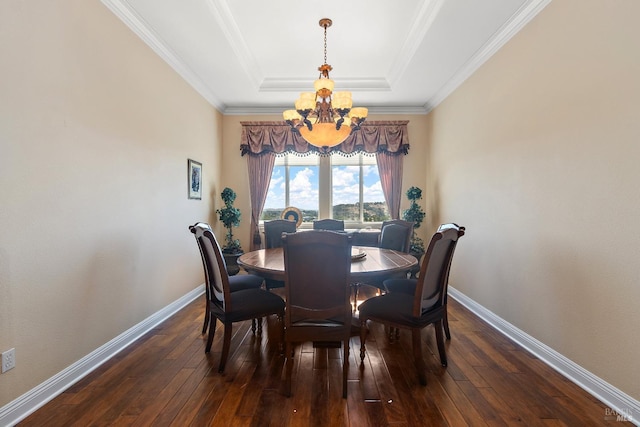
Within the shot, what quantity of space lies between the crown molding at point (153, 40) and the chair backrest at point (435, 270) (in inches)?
120

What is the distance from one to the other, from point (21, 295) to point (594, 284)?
3.50 meters

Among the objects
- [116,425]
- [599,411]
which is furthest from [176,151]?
[599,411]

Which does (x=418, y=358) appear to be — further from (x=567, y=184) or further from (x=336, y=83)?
(x=336, y=83)

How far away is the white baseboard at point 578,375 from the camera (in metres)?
1.72

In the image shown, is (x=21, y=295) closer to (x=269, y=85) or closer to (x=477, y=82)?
(x=269, y=85)

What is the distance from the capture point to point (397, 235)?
3.47 metres

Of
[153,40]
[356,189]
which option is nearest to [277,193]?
[356,189]

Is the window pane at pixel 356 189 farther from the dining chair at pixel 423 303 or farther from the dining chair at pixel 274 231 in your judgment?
the dining chair at pixel 423 303

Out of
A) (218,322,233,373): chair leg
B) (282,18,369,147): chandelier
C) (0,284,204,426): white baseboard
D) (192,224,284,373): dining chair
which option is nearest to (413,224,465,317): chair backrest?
(192,224,284,373): dining chair

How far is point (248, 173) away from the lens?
5.17m

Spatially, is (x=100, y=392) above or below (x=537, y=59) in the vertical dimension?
below

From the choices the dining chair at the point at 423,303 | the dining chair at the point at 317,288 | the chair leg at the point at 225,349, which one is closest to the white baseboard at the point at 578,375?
the dining chair at the point at 423,303

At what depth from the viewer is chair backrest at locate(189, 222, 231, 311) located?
220 centimetres

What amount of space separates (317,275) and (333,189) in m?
3.52
